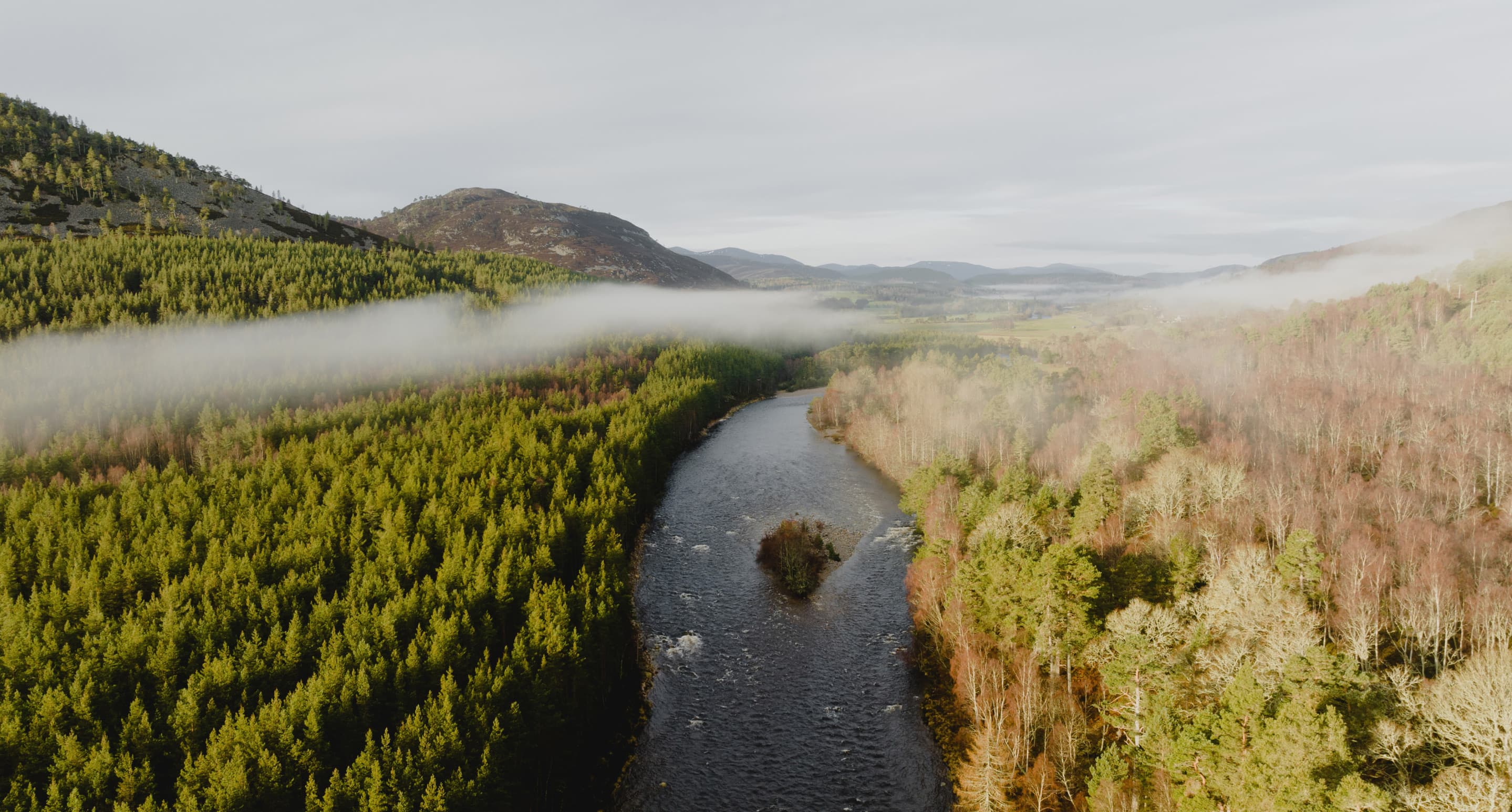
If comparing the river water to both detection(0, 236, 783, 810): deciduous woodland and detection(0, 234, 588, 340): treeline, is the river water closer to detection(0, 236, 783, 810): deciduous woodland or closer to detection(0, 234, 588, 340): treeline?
detection(0, 236, 783, 810): deciduous woodland

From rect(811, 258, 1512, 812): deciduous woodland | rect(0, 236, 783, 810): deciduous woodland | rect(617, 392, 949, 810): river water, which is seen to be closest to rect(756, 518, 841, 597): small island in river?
rect(617, 392, 949, 810): river water

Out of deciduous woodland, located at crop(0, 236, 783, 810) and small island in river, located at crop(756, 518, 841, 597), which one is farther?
small island in river, located at crop(756, 518, 841, 597)

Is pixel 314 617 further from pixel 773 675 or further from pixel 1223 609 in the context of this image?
pixel 1223 609

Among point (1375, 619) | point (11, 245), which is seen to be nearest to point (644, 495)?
point (1375, 619)

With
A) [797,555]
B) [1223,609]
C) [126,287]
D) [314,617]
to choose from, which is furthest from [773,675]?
[126,287]

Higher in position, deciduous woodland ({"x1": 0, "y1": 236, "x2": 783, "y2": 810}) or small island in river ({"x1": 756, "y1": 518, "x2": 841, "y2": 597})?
deciduous woodland ({"x1": 0, "y1": 236, "x2": 783, "y2": 810})

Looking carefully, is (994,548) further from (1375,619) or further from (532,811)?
(532,811)
